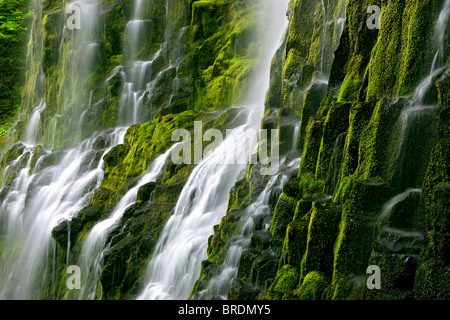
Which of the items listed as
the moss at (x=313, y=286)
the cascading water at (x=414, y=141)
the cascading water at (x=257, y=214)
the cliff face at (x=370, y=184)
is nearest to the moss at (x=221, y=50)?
the cascading water at (x=257, y=214)

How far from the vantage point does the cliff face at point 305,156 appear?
6.35 metres

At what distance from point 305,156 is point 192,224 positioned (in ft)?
13.6

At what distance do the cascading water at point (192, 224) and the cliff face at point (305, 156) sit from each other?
45cm

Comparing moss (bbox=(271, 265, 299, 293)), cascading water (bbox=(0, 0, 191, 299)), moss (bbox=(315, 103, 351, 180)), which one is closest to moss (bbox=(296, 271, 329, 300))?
moss (bbox=(271, 265, 299, 293))

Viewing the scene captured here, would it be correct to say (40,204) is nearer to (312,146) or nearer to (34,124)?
(34,124)

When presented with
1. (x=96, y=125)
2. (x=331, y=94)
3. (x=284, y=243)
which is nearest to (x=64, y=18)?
(x=96, y=125)

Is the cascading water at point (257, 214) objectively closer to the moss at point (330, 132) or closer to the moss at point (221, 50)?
the moss at point (330, 132)

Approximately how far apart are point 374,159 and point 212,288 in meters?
3.84

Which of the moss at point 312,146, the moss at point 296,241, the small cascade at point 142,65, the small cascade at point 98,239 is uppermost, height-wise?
the small cascade at point 142,65

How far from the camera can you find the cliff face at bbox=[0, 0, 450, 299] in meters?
6.35

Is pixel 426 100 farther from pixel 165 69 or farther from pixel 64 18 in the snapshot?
pixel 64 18

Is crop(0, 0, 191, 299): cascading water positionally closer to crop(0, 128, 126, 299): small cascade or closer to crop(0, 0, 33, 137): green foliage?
crop(0, 128, 126, 299): small cascade

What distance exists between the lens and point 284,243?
8.04 m

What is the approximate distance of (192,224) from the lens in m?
12.2
